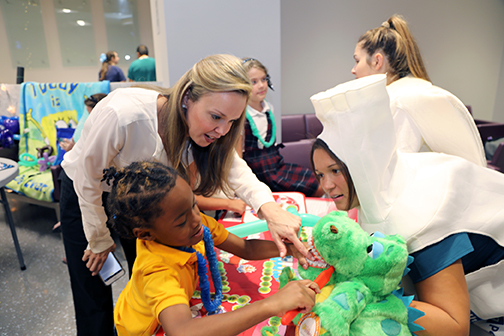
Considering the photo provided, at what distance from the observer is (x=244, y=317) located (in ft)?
2.32

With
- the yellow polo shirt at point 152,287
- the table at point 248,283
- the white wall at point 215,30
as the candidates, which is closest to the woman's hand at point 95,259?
the yellow polo shirt at point 152,287

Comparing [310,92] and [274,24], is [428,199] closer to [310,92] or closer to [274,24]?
[274,24]

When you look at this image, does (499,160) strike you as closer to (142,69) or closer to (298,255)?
(298,255)

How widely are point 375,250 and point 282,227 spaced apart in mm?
314

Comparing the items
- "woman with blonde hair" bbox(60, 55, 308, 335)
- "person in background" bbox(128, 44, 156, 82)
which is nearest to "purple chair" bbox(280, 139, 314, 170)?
"person in background" bbox(128, 44, 156, 82)

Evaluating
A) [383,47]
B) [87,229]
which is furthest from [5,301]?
[383,47]

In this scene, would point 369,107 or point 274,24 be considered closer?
point 369,107

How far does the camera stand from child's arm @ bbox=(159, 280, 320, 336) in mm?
697

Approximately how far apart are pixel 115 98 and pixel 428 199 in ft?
3.26

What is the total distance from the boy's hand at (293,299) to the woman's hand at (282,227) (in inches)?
6.8

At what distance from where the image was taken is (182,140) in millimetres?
1105

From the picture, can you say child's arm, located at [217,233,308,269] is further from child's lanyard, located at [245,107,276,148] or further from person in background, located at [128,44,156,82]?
person in background, located at [128,44,156,82]

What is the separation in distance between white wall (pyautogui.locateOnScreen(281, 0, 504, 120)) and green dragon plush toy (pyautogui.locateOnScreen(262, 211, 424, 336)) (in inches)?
168

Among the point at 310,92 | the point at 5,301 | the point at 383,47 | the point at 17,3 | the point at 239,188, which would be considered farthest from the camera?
the point at 17,3
